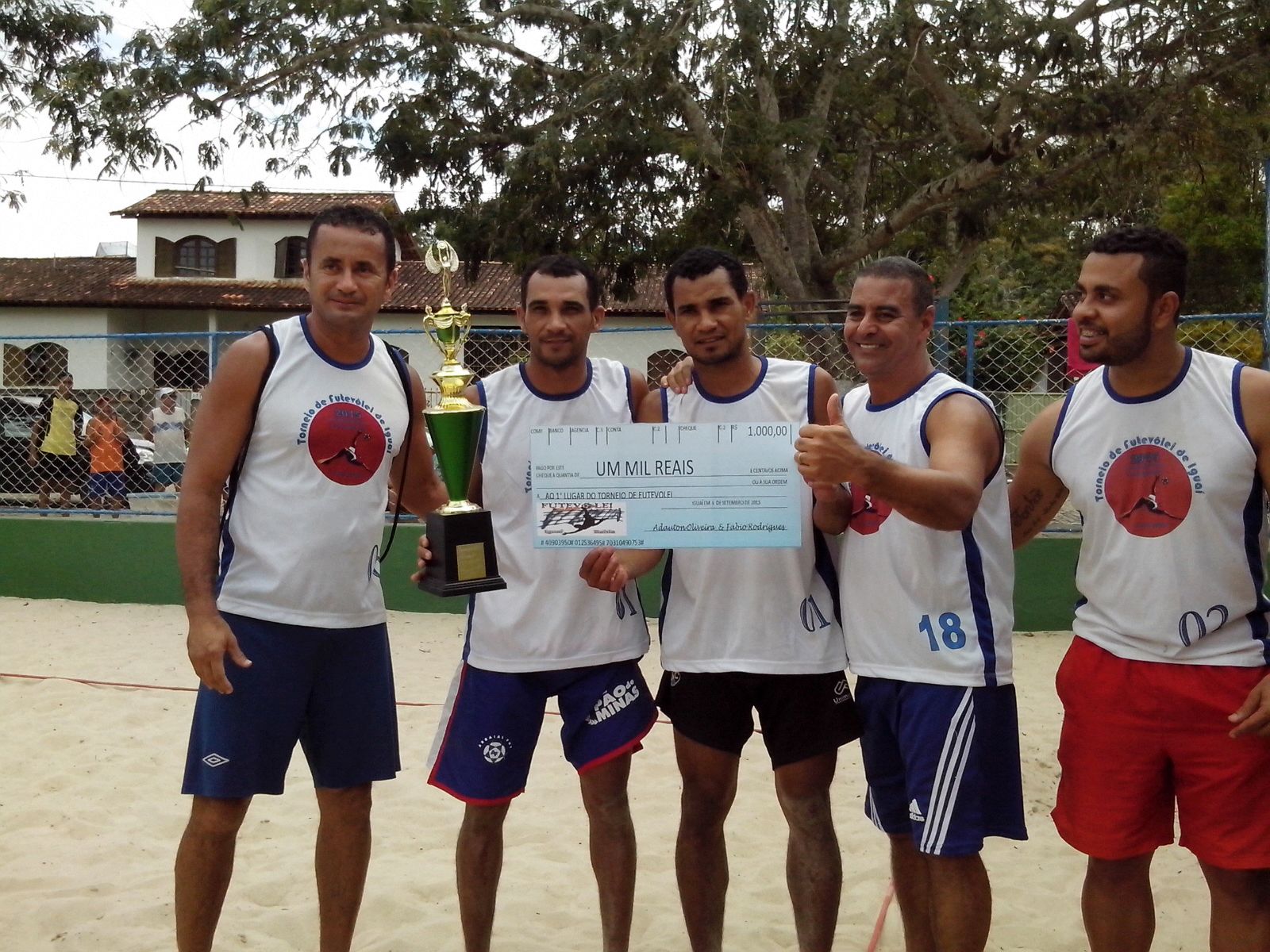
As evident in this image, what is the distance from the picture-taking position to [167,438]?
9.37 metres

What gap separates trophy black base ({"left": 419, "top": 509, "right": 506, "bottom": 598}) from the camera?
318 cm

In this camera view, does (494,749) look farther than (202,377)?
No

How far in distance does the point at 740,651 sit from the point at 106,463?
7.81 metres

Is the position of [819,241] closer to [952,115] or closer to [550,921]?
[952,115]

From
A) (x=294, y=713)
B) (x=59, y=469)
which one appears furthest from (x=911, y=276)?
(x=59, y=469)

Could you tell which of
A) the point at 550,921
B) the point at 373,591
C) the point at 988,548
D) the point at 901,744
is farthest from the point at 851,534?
the point at 550,921

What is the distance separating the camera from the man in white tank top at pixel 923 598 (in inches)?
109

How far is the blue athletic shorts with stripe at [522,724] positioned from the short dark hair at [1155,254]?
173 cm

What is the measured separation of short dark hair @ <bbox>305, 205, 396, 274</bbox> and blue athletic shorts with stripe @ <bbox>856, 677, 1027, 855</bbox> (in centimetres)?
182

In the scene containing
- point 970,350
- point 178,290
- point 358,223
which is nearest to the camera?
point 358,223

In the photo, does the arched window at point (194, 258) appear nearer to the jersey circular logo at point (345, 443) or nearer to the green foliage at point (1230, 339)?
the green foliage at point (1230, 339)

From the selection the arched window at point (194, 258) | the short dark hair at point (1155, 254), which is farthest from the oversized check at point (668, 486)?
the arched window at point (194, 258)

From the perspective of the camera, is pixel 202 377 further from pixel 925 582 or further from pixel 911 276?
pixel 925 582

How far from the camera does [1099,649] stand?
9.80 feet
